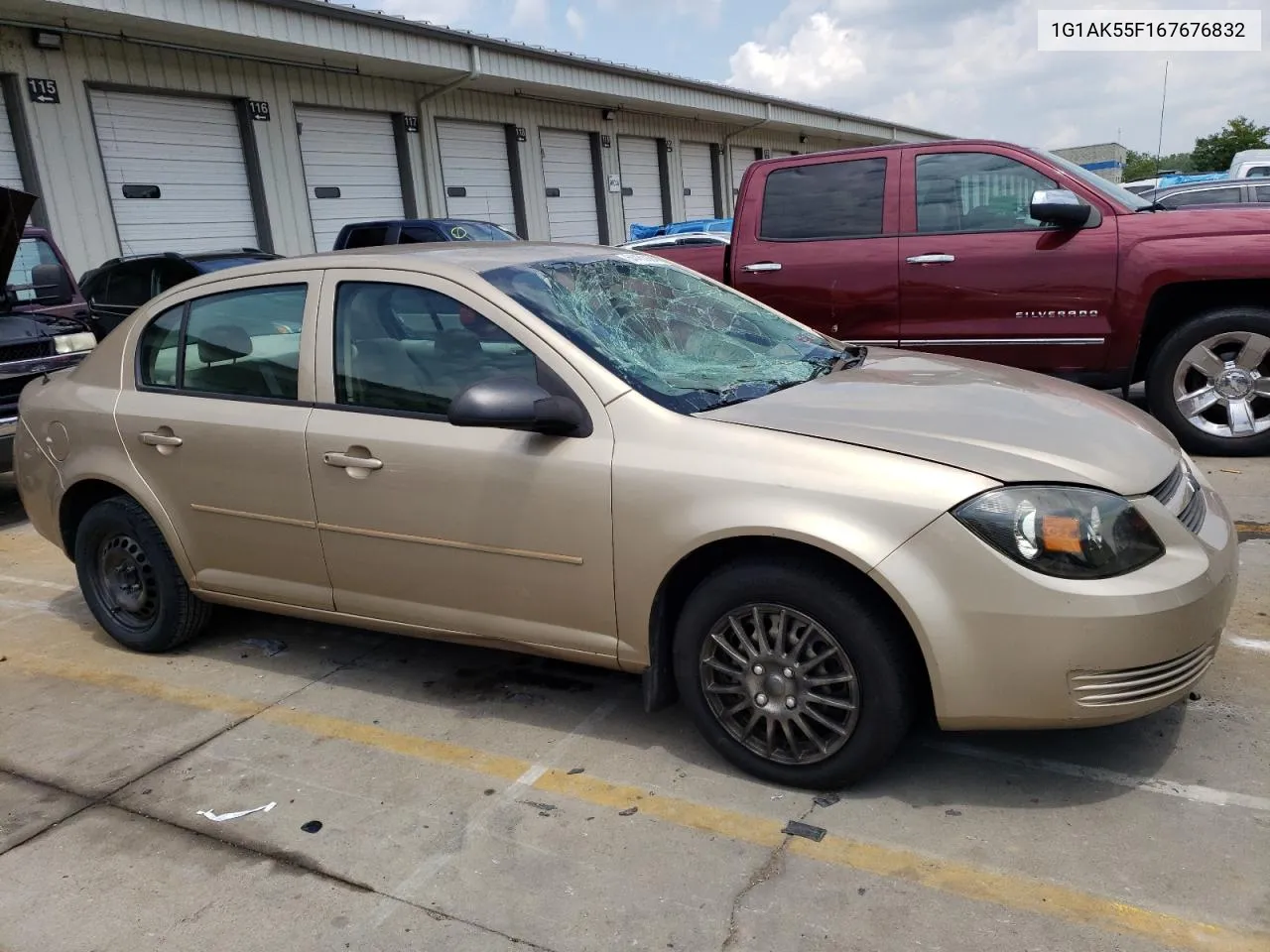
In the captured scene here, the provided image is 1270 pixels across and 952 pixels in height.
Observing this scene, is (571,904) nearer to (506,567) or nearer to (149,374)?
(506,567)

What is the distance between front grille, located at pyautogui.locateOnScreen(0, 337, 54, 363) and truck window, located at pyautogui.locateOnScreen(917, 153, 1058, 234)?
5.98 metres

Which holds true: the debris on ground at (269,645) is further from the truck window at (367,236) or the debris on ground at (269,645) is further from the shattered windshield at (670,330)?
the truck window at (367,236)

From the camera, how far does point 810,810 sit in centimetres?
285

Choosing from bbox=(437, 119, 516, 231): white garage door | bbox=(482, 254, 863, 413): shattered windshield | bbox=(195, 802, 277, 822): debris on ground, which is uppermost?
bbox=(437, 119, 516, 231): white garage door

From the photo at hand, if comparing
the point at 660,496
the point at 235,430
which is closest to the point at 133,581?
the point at 235,430

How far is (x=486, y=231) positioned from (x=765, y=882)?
1173 centimetres

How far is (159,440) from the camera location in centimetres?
394

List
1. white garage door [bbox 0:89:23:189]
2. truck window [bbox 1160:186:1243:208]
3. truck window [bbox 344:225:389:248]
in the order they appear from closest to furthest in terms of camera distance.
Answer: truck window [bbox 1160:186:1243:208] → white garage door [bbox 0:89:23:189] → truck window [bbox 344:225:389:248]

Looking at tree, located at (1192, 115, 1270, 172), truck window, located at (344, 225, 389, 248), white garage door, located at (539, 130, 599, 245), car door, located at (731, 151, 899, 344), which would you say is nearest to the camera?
car door, located at (731, 151, 899, 344)

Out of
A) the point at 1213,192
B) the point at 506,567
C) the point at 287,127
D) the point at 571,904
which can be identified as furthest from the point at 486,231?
the point at 571,904

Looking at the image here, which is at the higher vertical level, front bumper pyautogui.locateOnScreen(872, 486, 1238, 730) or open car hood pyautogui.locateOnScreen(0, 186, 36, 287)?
open car hood pyautogui.locateOnScreen(0, 186, 36, 287)

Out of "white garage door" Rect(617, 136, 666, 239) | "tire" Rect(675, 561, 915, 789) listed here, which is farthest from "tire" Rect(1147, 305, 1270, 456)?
"white garage door" Rect(617, 136, 666, 239)

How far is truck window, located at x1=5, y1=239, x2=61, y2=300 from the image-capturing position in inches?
305

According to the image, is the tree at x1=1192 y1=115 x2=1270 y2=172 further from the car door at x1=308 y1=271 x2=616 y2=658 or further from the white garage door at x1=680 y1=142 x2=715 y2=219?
the car door at x1=308 y1=271 x2=616 y2=658
